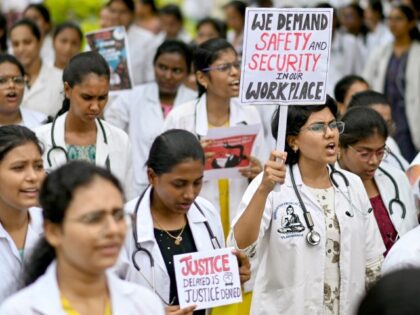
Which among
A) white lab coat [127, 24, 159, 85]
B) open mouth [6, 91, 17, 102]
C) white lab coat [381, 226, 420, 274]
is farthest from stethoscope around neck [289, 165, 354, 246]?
white lab coat [127, 24, 159, 85]

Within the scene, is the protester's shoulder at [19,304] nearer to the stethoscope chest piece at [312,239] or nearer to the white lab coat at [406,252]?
the white lab coat at [406,252]

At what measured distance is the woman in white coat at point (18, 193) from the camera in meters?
5.23

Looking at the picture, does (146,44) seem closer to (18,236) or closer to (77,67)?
(77,67)

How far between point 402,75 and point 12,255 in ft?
25.6

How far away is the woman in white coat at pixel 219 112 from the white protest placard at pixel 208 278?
2.45 meters

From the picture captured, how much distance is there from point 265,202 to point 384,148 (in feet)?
5.61

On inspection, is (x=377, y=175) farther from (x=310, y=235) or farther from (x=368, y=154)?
(x=310, y=235)

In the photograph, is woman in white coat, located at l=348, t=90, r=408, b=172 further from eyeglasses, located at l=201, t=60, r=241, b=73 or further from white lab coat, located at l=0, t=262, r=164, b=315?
white lab coat, located at l=0, t=262, r=164, b=315

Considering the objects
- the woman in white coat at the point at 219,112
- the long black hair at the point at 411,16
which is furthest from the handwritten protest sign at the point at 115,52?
the long black hair at the point at 411,16

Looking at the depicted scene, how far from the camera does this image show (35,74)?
10031 millimetres

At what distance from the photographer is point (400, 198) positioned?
6.91 metres

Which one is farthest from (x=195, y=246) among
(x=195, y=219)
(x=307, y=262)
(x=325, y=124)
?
(x=325, y=124)

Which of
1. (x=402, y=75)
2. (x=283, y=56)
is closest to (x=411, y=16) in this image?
(x=402, y=75)

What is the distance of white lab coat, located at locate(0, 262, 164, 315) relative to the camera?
3893 mm
